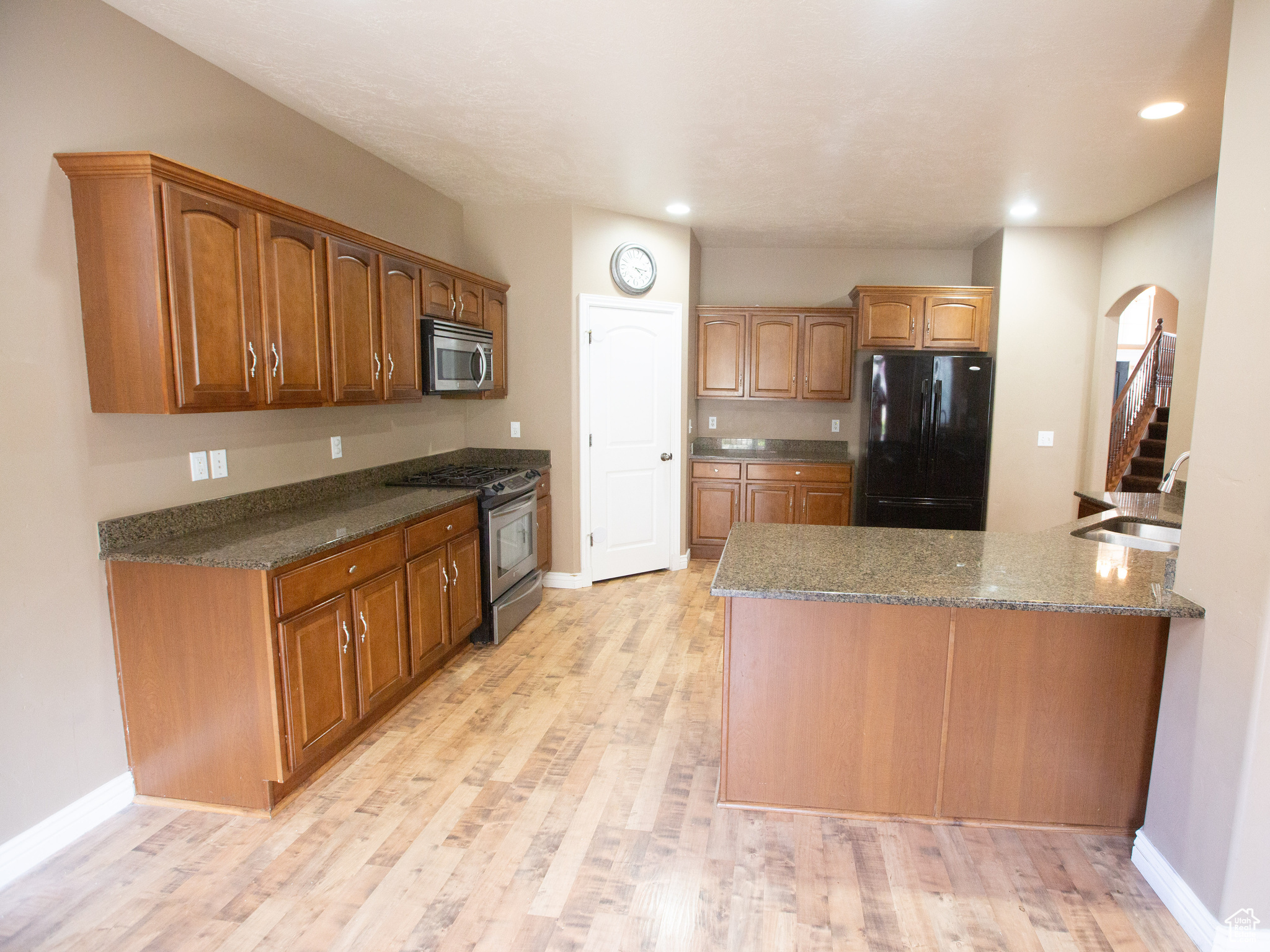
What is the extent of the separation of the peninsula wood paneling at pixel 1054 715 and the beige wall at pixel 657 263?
3.01 meters

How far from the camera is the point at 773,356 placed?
562cm

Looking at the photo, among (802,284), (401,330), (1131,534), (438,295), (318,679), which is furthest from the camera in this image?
(802,284)

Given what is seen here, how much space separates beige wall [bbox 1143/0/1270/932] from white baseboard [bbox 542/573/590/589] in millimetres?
3479

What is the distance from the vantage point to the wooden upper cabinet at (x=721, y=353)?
561 cm

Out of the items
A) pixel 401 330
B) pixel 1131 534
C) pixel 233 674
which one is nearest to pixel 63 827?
pixel 233 674

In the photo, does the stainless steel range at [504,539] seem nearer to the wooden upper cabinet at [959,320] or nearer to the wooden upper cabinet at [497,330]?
the wooden upper cabinet at [497,330]

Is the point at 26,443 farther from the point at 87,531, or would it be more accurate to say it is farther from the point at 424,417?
the point at 424,417

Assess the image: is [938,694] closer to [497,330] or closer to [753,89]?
[753,89]

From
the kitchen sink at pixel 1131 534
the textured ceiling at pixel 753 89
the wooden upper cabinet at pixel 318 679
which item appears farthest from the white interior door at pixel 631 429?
the kitchen sink at pixel 1131 534

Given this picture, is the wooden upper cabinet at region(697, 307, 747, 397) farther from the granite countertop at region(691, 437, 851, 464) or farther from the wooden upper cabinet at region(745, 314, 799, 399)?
the granite countertop at region(691, 437, 851, 464)

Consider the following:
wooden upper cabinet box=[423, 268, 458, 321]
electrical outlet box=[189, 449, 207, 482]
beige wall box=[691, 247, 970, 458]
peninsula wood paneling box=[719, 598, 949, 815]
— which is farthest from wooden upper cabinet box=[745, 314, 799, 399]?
electrical outlet box=[189, 449, 207, 482]

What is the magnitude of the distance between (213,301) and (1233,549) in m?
3.00

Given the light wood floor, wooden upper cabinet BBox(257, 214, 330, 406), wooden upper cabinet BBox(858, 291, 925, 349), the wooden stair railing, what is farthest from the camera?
the wooden stair railing

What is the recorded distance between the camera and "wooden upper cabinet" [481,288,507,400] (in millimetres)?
4390
